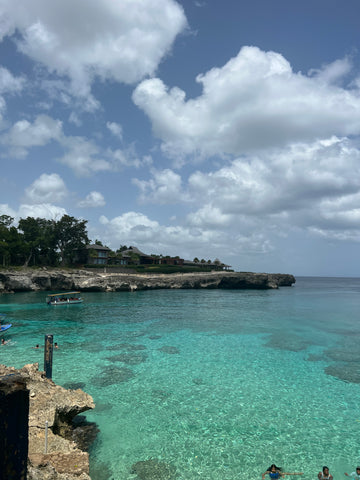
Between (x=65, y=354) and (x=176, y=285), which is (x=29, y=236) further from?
(x=65, y=354)

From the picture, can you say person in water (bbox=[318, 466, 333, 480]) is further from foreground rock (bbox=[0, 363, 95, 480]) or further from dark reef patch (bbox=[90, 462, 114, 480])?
foreground rock (bbox=[0, 363, 95, 480])

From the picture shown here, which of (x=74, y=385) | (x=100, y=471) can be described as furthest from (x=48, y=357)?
(x=100, y=471)

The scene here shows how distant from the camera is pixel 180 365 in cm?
2108

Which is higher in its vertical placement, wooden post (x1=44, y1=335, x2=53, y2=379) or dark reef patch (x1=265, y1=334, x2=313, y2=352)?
wooden post (x1=44, y1=335, x2=53, y2=379)

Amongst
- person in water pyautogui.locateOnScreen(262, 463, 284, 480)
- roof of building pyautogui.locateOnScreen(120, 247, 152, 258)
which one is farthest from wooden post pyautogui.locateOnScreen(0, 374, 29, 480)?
roof of building pyautogui.locateOnScreen(120, 247, 152, 258)

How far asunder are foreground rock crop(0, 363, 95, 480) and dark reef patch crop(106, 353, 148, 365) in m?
8.09

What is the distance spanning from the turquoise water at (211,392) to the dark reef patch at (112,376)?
0.07 m

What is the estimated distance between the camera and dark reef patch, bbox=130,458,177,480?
9.92 metres

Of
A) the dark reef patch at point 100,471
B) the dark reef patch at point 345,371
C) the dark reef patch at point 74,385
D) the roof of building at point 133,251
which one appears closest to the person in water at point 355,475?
the dark reef patch at point 100,471

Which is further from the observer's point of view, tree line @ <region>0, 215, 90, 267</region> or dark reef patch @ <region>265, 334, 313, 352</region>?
tree line @ <region>0, 215, 90, 267</region>

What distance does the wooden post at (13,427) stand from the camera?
274 centimetres

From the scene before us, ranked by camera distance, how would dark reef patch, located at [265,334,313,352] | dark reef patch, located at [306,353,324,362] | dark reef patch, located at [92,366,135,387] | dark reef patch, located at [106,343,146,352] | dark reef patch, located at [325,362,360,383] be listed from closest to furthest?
dark reef patch, located at [92,366,135,387]
dark reef patch, located at [325,362,360,383]
dark reef patch, located at [306,353,324,362]
dark reef patch, located at [106,343,146,352]
dark reef patch, located at [265,334,313,352]

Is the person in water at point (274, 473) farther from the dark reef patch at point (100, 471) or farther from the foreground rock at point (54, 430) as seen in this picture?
the foreground rock at point (54, 430)

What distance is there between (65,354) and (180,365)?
968 centimetres
